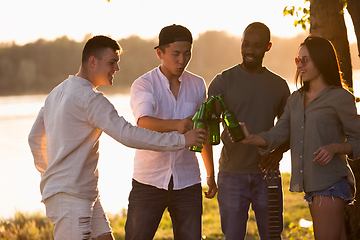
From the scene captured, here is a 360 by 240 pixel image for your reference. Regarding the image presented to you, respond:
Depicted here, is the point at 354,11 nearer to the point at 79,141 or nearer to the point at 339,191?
the point at 339,191

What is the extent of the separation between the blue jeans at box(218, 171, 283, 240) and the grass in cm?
266

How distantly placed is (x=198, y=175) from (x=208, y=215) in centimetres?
520

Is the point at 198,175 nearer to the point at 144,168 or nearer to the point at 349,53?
the point at 144,168

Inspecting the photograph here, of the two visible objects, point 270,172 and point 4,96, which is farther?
point 4,96

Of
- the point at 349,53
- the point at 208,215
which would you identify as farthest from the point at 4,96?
the point at 349,53

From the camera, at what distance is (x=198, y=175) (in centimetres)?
370

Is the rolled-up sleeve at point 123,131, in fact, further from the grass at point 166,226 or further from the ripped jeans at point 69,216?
the grass at point 166,226

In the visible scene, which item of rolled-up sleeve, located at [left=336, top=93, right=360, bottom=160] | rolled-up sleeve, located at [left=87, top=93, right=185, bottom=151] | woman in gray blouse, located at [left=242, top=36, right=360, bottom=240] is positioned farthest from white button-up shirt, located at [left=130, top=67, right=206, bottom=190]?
rolled-up sleeve, located at [left=336, top=93, right=360, bottom=160]

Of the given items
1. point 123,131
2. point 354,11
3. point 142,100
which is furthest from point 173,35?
point 354,11

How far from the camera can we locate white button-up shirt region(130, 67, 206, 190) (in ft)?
11.6

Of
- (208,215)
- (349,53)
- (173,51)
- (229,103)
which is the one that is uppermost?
(349,53)

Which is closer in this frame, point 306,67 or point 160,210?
point 306,67

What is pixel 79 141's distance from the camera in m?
2.93

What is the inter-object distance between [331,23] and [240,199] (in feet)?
7.99
